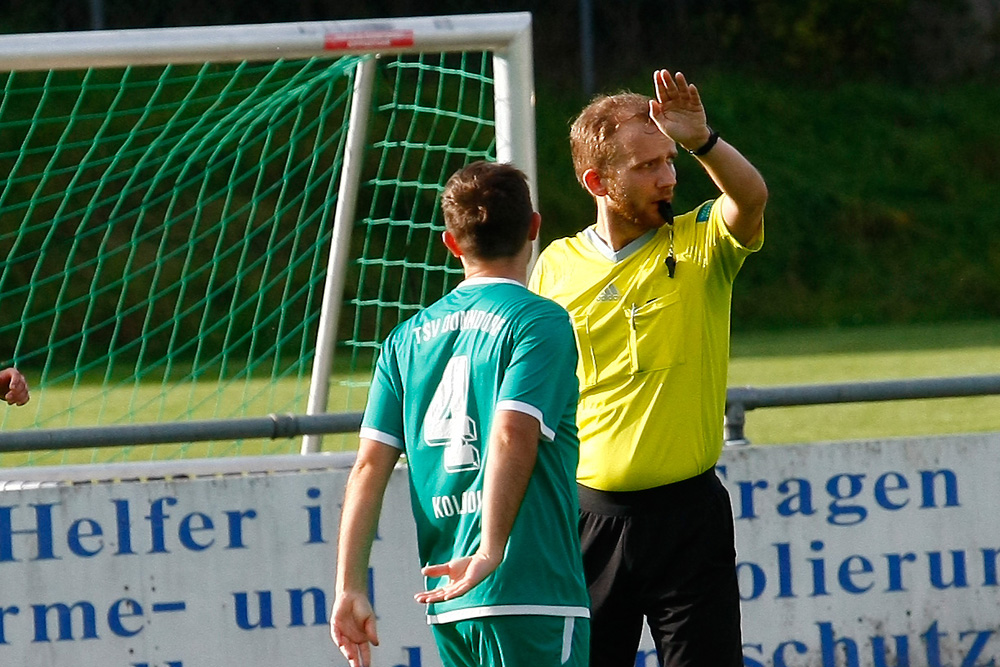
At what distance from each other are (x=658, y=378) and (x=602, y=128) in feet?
2.02

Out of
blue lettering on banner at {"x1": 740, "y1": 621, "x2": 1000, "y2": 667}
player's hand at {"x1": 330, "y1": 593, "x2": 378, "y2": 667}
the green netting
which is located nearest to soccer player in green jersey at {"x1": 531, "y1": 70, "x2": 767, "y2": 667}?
player's hand at {"x1": 330, "y1": 593, "x2": 378, "y2": 667}

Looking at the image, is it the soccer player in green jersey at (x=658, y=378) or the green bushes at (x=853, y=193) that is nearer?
the soccer player in green jersey at (x=658, y=378)

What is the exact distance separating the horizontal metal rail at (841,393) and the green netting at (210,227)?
1384 mm

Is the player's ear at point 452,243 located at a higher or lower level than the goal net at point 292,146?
lower

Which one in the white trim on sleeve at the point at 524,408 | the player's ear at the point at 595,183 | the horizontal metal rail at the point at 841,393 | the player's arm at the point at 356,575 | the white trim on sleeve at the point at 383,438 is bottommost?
the player's arm at the point at 356,575

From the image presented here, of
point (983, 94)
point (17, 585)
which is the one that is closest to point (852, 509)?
point (17, 585)

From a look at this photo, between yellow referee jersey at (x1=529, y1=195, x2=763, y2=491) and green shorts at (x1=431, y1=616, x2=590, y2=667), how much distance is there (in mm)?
651

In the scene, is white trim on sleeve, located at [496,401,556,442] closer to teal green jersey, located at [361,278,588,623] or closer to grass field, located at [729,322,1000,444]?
teal green jersey, located at [361,278,588,623]

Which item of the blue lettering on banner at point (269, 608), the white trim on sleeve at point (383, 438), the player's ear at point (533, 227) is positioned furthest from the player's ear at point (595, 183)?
the blue lettering on banner at point (269, 608)

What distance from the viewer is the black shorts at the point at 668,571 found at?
3.37 metres

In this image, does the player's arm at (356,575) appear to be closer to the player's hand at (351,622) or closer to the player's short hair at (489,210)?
the player's hand at (351,622)

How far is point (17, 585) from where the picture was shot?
4.55 meters

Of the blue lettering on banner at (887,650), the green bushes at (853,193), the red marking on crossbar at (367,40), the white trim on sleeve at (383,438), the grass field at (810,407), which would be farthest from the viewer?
the green bushes at (853,193)

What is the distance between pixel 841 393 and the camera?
468 centimetres
